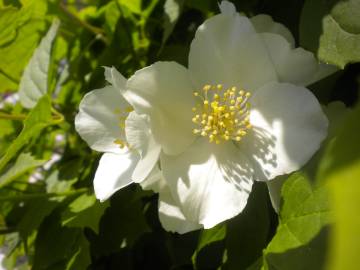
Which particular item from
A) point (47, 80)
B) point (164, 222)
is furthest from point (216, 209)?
point (47, 80)

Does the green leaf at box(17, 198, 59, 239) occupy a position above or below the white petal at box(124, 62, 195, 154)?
below

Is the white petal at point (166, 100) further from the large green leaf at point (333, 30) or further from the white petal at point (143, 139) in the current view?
the large green leaf at point (333, 30)

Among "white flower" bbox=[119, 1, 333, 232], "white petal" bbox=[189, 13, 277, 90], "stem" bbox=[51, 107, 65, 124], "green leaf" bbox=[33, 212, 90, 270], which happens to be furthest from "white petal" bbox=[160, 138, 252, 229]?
"stem" bbox=[51, 107, 65, 124]

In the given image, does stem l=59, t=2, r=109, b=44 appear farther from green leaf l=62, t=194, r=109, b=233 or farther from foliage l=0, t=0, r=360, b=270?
green leaf l=62, t=194, r=109, b=233

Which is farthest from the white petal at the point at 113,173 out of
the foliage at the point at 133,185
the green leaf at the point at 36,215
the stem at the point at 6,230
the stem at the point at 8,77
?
the stem at the point at 8,77

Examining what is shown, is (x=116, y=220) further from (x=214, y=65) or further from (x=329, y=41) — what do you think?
(x=329, y=41)

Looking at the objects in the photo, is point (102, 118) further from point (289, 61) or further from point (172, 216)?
point (289, 61)
